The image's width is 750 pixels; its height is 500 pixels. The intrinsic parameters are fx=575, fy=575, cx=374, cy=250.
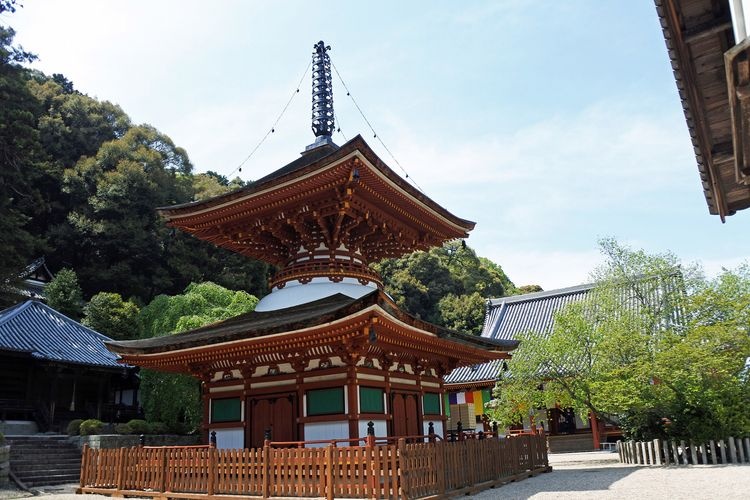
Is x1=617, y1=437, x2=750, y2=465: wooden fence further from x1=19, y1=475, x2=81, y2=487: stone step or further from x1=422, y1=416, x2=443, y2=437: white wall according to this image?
x1=19, y1=475, x2=81, y2=487: stone step

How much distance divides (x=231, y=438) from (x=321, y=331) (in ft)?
15.6

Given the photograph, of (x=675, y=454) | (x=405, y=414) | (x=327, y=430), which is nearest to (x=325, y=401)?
(x=327, y=430)

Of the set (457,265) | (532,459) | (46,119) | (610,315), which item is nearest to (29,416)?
(532,459)

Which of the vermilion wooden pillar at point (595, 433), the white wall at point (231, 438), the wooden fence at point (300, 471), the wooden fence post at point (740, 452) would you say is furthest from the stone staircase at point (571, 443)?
the white wall at point (231, 438)

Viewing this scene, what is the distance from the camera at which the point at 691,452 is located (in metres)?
17.3

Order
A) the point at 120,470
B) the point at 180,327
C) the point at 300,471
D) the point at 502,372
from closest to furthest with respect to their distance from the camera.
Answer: the point at 300,471 → the point at 120,470 → the point at 502,372 → the point at 180,327

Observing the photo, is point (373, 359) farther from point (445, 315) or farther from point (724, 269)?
point (445, 315)

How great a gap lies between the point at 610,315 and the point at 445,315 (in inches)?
1451

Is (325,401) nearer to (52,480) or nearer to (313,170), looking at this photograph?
(313,170)

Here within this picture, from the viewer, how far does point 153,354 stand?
1370 cm

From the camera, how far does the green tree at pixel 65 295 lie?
35.0 m

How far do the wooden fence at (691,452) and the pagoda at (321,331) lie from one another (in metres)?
6.49

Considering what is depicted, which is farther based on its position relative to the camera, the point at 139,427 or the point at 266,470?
the point at 139,427

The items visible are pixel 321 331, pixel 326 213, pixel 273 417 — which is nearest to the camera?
pixel 321 331
